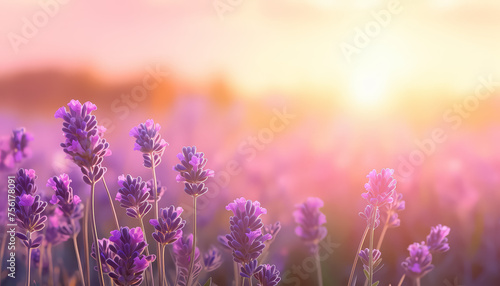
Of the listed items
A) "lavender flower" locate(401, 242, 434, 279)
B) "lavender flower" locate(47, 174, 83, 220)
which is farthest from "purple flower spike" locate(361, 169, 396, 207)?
Result: "lavender flower" locate(47, 174, 83, 220)

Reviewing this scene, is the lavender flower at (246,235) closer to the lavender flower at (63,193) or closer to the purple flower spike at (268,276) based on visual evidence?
the purple flower spike at (268,276)

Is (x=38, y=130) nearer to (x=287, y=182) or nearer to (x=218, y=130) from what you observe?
(x=218, y=130)

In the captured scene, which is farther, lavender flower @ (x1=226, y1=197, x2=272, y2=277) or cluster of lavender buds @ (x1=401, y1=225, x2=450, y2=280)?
cluster of lavender buds @ (x1=401, y1=225, x2=450, y2=280)

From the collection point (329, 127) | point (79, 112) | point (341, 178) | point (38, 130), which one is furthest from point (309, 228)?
point (38, 130)

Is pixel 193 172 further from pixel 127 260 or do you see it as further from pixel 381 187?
pixel 381 187

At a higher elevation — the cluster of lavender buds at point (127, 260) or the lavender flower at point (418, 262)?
the cluster of lavender buds at point (127, 260)

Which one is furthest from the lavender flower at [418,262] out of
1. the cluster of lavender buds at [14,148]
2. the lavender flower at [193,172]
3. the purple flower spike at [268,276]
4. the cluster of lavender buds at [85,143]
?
the cluster of lavender buds at [14,148]

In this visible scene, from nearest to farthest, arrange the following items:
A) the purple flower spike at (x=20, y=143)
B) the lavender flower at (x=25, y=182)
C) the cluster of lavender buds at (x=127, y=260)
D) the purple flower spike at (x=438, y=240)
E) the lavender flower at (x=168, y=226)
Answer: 1. the cluster of lavender buds at (x=127, y=260)
2. the lavender flower at (x=168, y=226)
3. the lavender flower at (x=25, y=182)
4. the purple flower spike at (x=438, y=240)
5. the purple flower spike at (x=20, y=143)

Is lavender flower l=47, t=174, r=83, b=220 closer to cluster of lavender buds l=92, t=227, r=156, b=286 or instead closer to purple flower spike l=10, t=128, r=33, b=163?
cluster of lavender buds l=92, t=227, r=156, b=286

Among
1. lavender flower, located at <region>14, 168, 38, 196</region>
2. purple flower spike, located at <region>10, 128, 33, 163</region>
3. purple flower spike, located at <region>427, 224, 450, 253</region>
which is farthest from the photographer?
purple flower spike, located at <region>10, 128, 33, 163</region>
